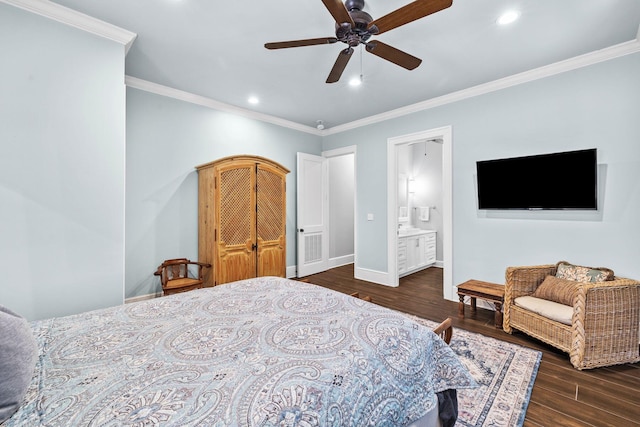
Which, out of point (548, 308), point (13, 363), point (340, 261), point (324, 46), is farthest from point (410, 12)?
point (340, 261)

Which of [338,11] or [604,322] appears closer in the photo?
[338,11]

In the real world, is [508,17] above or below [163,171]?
above

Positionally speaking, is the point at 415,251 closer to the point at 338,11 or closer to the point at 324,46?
→ the point at 324,46

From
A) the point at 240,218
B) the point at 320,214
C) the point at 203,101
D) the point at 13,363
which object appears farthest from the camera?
the point at 320,214

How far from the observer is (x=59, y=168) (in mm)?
2150

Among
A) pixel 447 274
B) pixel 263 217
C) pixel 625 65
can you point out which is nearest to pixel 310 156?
pixel 263 217

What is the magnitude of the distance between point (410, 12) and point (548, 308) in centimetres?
270

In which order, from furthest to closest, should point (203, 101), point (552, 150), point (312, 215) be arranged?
point (312, 215), point (203, 101), point (552, 150)

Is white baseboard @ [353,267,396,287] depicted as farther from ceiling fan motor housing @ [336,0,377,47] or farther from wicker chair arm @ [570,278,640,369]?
ceiling fan motor housing @ [336,0,377,47]

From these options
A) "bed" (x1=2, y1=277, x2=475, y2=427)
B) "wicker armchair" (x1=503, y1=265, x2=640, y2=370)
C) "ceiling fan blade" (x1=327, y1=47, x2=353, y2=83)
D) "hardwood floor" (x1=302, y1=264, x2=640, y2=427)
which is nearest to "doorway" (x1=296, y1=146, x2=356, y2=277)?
"hardwood floor" (x1=302, y1=264, x2=640, y2=427)

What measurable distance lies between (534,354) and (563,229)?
1.40 metres

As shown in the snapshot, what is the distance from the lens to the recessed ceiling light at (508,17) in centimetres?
218

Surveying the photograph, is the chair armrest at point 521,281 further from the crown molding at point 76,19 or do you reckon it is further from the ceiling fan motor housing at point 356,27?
the crown molding at point 76,19

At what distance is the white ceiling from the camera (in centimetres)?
214
